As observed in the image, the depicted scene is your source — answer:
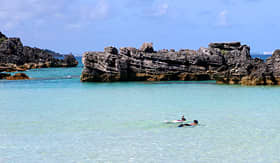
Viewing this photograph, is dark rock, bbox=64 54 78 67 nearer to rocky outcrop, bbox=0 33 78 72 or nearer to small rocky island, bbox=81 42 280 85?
rocky outcrop, bbox=0 33 78 72

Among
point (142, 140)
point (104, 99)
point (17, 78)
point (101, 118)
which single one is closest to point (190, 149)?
point (142, 140)

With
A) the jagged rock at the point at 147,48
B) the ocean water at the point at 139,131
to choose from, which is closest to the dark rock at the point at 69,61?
the jagged rock at the point at 147,48

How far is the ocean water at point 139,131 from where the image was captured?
40.4 ft

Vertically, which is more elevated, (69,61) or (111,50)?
(111,50)

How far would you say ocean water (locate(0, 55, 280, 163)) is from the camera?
12.3 metres

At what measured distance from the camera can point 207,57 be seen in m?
44.9

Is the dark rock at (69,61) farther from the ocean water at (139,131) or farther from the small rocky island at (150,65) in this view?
the ocean water at (139,131)

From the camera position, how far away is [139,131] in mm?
15781

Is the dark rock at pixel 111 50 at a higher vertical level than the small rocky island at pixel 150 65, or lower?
higher

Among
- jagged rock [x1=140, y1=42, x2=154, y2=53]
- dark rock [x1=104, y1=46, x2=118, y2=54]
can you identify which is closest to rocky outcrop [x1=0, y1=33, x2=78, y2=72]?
dark rock [x1=104, y1=46, x2=118, y2=54]

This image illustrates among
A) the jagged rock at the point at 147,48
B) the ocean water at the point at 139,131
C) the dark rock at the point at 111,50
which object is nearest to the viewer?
the ocean water at the point at 139,131

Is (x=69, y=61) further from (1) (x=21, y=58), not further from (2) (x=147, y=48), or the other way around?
(2) (x=147, y=48)

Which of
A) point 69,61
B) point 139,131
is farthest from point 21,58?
point 139,131

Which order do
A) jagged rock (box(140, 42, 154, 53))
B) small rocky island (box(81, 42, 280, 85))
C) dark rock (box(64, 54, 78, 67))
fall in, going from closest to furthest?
small rocky island (box(81, 42, 280, 85)) < jagged rock (box(140, 42, 154, 53)) < dark rock (box(64, 54, 78, 67))
